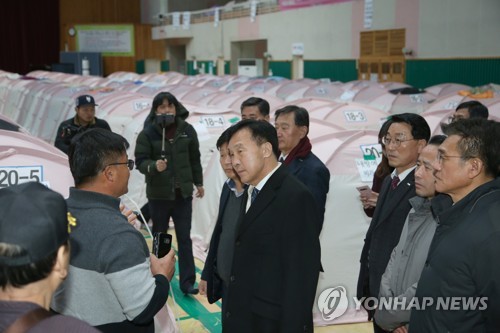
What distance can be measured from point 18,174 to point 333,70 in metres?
18.5

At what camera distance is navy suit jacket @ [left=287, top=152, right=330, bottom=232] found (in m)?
3.83

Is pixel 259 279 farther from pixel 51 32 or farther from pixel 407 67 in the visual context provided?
pixel 51 32

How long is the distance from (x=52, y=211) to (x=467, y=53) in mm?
15565

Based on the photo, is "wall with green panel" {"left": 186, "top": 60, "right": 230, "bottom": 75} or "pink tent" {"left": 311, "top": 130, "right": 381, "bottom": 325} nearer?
"pink tent" {"left": 311, "top": 130, "right": 381, "bottom": 325}

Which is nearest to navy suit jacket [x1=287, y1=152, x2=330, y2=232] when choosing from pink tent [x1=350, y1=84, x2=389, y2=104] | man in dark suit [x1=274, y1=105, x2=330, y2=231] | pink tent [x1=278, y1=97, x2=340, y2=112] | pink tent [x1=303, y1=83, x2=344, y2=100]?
man in dark suit [x1=274, y1=105, x2=330, y2=231]

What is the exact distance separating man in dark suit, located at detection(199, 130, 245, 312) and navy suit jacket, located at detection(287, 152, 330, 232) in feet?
2.18

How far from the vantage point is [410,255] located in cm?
266

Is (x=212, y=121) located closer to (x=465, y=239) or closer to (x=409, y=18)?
(x=465, y=239)

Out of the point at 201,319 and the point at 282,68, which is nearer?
the point at 201,319

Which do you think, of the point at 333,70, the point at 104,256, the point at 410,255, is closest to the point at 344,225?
the point at 410,255

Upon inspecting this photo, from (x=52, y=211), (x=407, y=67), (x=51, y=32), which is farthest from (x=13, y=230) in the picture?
(x=51, y=32)

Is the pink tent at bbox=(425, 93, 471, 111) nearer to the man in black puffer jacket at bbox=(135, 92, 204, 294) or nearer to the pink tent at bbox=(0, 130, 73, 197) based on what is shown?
the man in black puffer jacket at bbox=(135, 92, 204, 294)

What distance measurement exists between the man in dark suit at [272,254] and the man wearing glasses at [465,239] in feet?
1.56

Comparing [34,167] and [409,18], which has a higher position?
[409,18]
